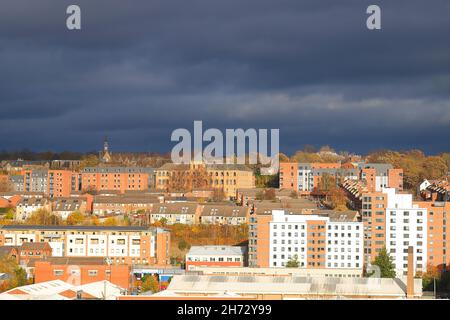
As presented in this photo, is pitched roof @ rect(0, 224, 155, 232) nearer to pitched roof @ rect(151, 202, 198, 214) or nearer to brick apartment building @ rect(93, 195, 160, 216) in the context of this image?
pitched roof @ rect(151, 202, 198, 214)

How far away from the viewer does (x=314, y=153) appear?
3281cm

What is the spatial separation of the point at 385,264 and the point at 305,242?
1571 millimetres

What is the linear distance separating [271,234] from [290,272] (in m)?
1.46

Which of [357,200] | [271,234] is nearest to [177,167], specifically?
[357,200]

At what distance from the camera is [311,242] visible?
15391mm

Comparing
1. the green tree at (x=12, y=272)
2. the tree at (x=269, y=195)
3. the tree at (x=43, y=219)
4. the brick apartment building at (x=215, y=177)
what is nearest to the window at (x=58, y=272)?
the green tree at (x=12, y=272)

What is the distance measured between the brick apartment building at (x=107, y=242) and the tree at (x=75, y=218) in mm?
2151

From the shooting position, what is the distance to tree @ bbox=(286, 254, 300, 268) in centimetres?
1478

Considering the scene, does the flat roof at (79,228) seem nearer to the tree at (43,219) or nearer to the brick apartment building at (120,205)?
the tree at (43,219)

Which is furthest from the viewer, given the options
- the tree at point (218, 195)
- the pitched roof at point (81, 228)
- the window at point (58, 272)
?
the tree at point (218, 195)

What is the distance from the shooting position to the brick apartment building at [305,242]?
1524 centimetres

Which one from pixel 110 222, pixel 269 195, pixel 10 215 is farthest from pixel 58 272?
pixel 269 195

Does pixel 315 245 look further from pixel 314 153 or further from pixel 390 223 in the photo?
pixel 314 153
